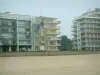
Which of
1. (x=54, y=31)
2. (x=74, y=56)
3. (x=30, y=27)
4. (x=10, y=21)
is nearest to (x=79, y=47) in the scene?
(x=74, y=56)

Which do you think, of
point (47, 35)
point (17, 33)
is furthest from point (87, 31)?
point (17, 33)

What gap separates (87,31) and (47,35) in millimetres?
688

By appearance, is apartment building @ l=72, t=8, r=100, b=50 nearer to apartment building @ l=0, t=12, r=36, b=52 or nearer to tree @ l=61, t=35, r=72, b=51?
tree @ l=61, t=35, r=72, b=51

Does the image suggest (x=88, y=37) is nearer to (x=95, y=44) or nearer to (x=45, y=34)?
(x=95, y=44)

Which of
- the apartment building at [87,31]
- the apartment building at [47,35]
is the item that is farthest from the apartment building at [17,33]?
the apartment building at [87,31]

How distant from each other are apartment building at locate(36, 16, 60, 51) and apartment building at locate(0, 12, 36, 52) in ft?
0.39

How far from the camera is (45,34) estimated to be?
156 inches

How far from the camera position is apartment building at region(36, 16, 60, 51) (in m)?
3.88

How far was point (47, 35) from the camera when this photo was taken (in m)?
4.00

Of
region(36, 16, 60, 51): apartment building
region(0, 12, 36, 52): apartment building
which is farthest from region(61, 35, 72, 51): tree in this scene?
region(0, 12, 36, 52): apartment building

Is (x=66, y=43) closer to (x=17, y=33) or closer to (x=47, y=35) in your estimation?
(x=47, y=35)

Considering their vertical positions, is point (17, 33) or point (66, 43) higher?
point (17, 33)

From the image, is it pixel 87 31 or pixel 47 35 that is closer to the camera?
pixel 87 31

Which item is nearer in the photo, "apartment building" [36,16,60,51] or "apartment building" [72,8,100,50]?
"apartment building" [72,8,100,50]
